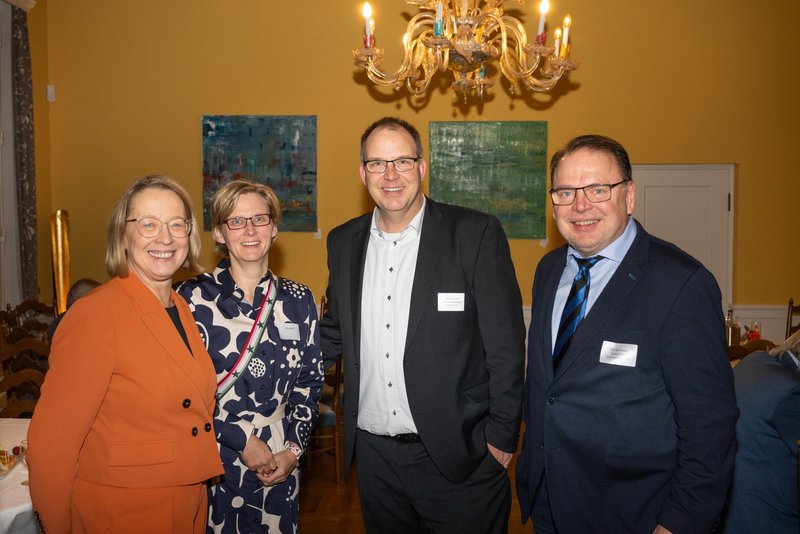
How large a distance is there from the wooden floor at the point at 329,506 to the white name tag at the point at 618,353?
84.7 inches

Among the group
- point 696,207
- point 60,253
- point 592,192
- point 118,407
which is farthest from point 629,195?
point 60,253

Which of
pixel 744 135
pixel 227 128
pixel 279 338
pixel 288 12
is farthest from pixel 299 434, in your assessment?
pixel 744 135

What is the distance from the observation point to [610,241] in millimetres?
1875

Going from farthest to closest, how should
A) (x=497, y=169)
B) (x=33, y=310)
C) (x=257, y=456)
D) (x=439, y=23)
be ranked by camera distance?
(x=497, y=169), (x=33, y=310), (x=439, y=23), (x=257, y=456)

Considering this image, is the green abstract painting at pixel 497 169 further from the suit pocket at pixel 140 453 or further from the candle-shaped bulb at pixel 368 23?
the suit pocket at pixel 140 453

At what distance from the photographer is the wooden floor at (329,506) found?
12.1 ft

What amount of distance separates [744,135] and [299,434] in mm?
6106

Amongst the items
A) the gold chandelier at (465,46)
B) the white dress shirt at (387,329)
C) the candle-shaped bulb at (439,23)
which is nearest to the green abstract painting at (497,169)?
the gold chandelier at (465,46)

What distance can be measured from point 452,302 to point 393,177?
490mm

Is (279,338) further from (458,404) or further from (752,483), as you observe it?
(752,483)

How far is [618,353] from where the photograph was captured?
1731 millimetres

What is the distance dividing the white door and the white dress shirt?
196 inches

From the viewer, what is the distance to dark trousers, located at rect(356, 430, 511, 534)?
7.18 feet

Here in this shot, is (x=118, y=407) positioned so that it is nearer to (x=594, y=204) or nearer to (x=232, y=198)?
(x=232, y=198)
